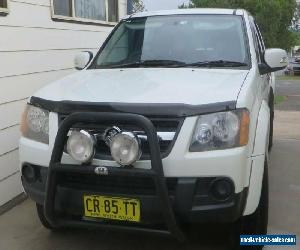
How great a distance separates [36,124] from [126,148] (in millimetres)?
823

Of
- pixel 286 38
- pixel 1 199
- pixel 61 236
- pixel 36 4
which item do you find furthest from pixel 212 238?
pixel 286 38

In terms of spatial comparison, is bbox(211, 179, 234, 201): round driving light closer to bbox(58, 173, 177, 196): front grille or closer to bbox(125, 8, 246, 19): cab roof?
bbox(58, 173, 177, 196): front grille

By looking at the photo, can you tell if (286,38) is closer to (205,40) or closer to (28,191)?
(205,40)

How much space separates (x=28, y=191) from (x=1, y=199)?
1.32 metres

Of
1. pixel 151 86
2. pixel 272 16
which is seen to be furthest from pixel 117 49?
pixel 272 16

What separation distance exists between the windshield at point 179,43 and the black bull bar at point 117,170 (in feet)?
4.43

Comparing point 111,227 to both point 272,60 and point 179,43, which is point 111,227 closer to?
point 179,43

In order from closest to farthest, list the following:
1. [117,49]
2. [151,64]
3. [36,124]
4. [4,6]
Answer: [36,124]
[151,64]
[4,6]
[117,49]

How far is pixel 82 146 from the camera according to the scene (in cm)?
312

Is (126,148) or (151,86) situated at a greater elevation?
(151,86)

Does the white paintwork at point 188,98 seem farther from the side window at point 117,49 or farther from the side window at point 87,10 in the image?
the side window at point 87,10

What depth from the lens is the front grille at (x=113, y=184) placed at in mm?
3076

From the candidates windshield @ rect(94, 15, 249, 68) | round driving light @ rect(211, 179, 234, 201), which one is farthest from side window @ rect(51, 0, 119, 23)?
round driving light @ rect(211, 179, 234, 201)

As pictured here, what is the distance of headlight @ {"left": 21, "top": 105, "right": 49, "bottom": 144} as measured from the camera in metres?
3.42
